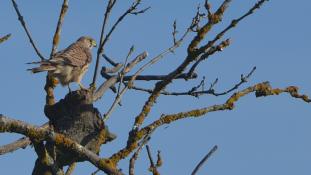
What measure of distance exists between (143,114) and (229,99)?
59 cm

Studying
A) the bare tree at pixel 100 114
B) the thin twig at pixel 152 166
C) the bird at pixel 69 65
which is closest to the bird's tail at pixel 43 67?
the bird at pixel 69 65

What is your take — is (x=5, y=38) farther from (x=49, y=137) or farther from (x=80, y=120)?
(x=49, y=137)

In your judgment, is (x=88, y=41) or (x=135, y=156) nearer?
(x=135, y=156)

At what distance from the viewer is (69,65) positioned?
9.59 metres

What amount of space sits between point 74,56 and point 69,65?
617 mm

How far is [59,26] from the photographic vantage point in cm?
568

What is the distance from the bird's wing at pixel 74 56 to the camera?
947 cm

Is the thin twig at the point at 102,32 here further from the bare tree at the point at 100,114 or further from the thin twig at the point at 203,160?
the thin twig at the point at 203,160

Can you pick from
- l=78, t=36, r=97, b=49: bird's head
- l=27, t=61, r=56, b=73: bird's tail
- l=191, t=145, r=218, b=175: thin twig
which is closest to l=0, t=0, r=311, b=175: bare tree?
l=191, t=145, r=218, b=175: thin twig

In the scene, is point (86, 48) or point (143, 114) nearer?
point (143, 114)

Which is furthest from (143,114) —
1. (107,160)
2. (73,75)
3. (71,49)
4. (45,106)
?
(71,49)

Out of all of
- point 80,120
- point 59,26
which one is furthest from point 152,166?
point 59,26

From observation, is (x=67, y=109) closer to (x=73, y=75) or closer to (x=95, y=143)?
(x=95, y=143)

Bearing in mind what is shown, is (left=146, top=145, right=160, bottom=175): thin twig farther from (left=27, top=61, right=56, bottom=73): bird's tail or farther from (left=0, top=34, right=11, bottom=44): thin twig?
(left=27, top=61, right=56, bottom=73): bird's tail
